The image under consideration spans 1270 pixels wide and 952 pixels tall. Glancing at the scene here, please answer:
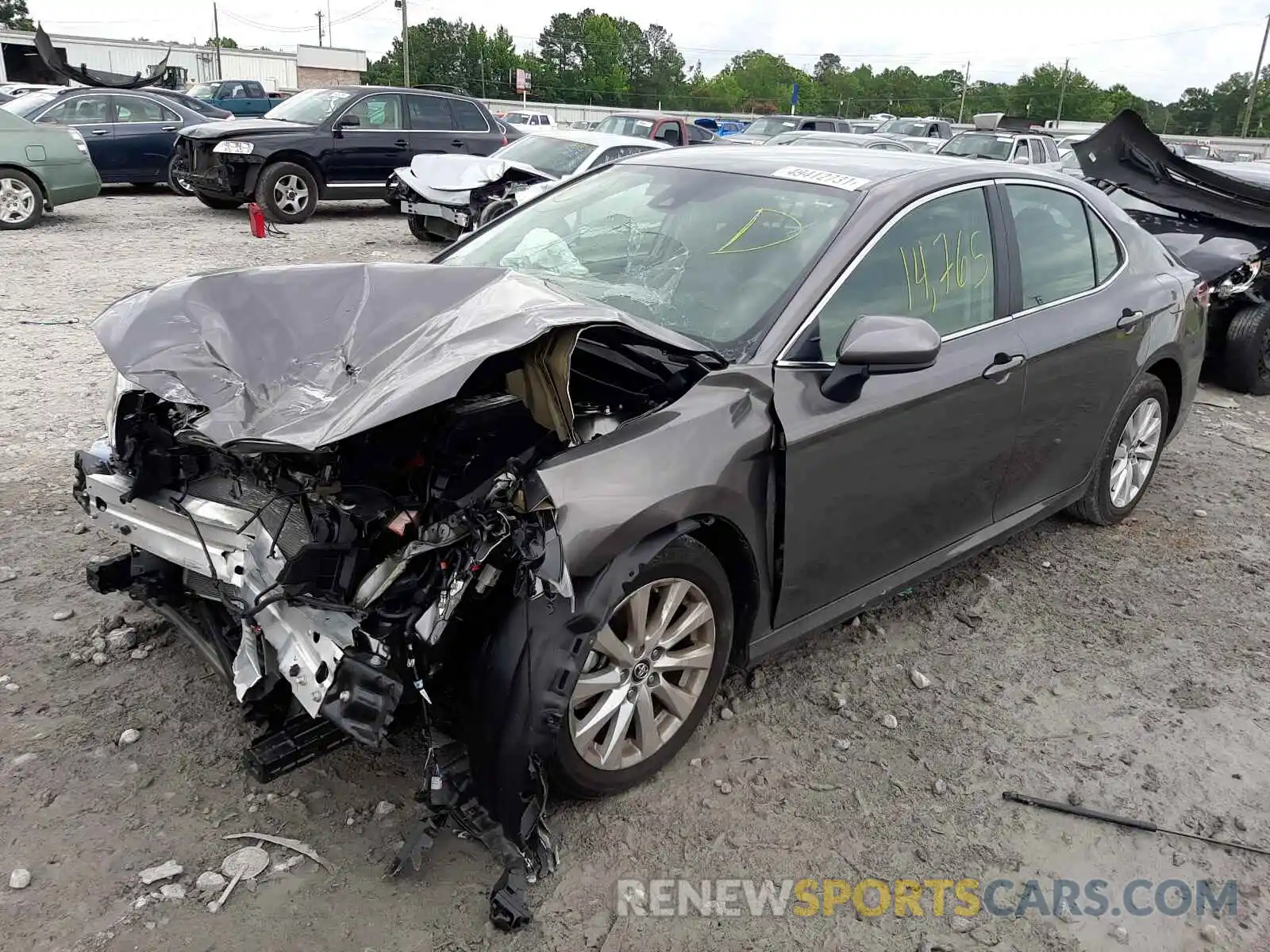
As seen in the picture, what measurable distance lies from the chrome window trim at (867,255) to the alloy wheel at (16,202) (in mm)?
11724

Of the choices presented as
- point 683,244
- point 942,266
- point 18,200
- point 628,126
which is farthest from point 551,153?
point 942,266

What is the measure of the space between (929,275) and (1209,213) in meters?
5.25

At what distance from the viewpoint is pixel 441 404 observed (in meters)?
2.60

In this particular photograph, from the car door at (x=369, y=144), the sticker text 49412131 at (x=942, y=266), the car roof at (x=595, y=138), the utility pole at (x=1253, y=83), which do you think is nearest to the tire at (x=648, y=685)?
the sticker text 49412131 at (x=942, y=266)

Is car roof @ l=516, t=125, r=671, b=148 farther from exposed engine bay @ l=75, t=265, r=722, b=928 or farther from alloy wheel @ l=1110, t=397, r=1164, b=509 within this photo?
exposed engine bay @ l=75, t=265, r=722, b=928

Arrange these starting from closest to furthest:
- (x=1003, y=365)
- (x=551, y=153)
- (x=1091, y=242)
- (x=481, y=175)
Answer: (x=1003, y=365)
(x=1091, y=242)
(x=481, y=175)
(x=551, y=153)

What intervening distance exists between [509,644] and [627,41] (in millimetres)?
94022

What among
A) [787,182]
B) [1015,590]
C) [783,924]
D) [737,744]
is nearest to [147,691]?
[737,744]

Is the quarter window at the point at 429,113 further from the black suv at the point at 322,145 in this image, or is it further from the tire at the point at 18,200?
the tire at the point at 18,200

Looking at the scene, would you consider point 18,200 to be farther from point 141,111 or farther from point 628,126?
point 628,126

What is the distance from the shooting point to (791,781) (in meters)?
2.99

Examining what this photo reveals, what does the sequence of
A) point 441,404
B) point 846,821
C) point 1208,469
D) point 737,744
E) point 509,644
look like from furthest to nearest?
point 1208,469 → point 737,744 → point 846,821 → point 441,404 → point 509,644

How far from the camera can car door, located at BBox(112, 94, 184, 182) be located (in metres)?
14.1

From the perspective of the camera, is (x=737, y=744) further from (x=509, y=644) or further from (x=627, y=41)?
(x=627, y=41)
